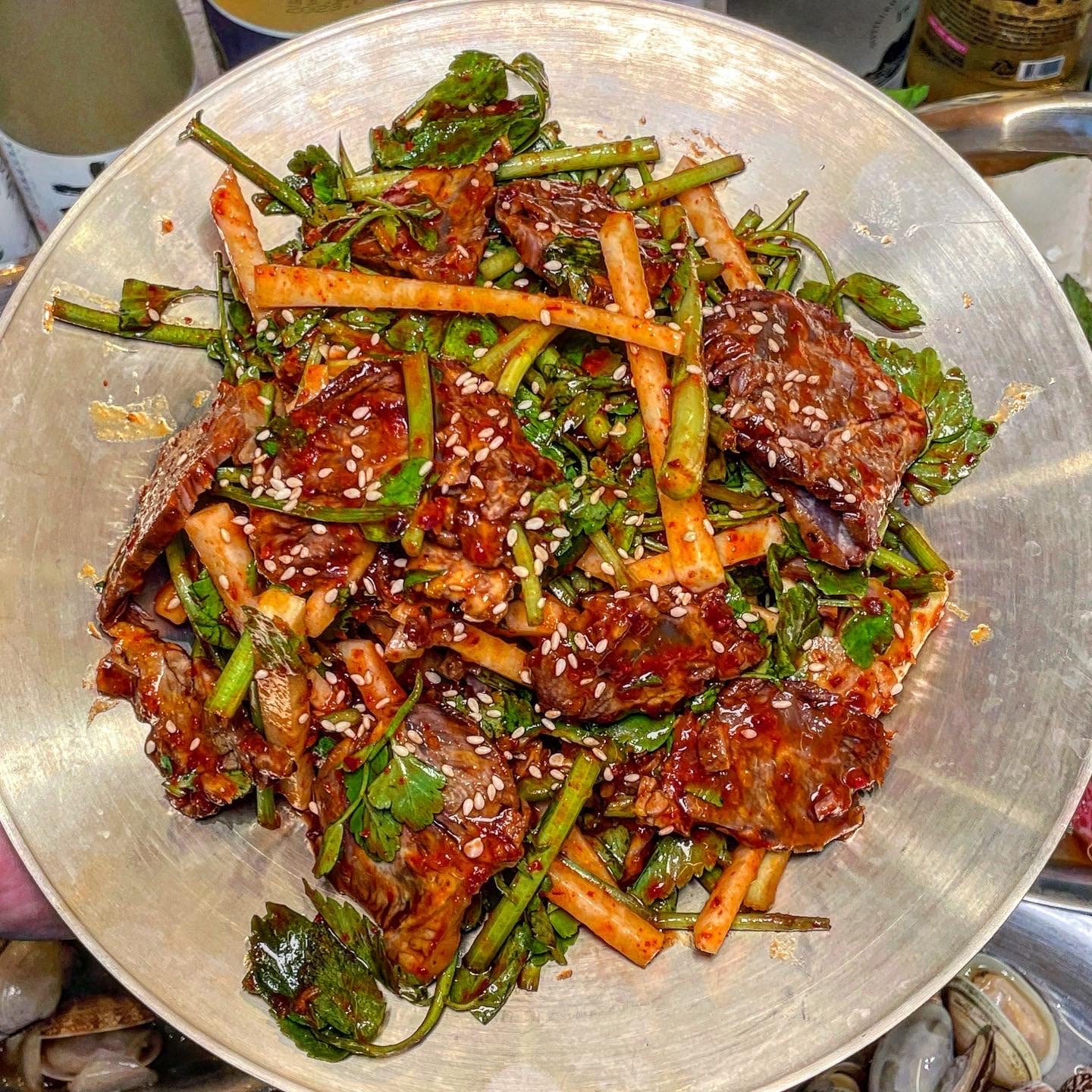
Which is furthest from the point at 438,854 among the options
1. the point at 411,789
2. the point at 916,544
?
the point at 916,544

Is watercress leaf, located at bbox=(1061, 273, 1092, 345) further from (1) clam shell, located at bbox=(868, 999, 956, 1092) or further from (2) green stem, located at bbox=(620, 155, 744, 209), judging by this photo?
(1) clam shell, located at bbox=(868, 999, 956, 1092)

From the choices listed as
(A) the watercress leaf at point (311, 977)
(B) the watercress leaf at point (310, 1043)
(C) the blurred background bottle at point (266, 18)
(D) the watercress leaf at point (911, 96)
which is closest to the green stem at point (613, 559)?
(A) the watercress leaf at point (311, 977)

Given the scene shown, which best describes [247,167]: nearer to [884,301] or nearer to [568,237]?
[568,237]

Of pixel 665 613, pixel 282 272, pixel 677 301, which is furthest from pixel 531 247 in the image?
pixel 665 613

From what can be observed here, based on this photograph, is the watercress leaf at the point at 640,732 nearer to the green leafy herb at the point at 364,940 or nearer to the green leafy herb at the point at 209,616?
the green leafy herb at the point at 364,940

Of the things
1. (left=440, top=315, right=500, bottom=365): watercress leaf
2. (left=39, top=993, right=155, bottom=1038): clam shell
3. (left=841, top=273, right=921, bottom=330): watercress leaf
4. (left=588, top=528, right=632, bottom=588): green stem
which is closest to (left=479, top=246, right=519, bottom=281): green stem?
(left=440, top=315, right=500, bottom=365): watercress leaf

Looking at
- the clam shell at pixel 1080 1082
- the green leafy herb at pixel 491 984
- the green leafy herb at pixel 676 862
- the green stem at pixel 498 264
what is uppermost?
the green stem at pixel 498 264

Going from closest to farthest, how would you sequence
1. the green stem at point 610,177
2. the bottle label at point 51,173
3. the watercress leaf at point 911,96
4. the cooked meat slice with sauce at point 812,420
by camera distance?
1. the cooked meat slice with sauce at point 812,420
2. the green stem at point 610,177
3. the watercress leaf at point 911,96
4. the bottle label at point 51,173
